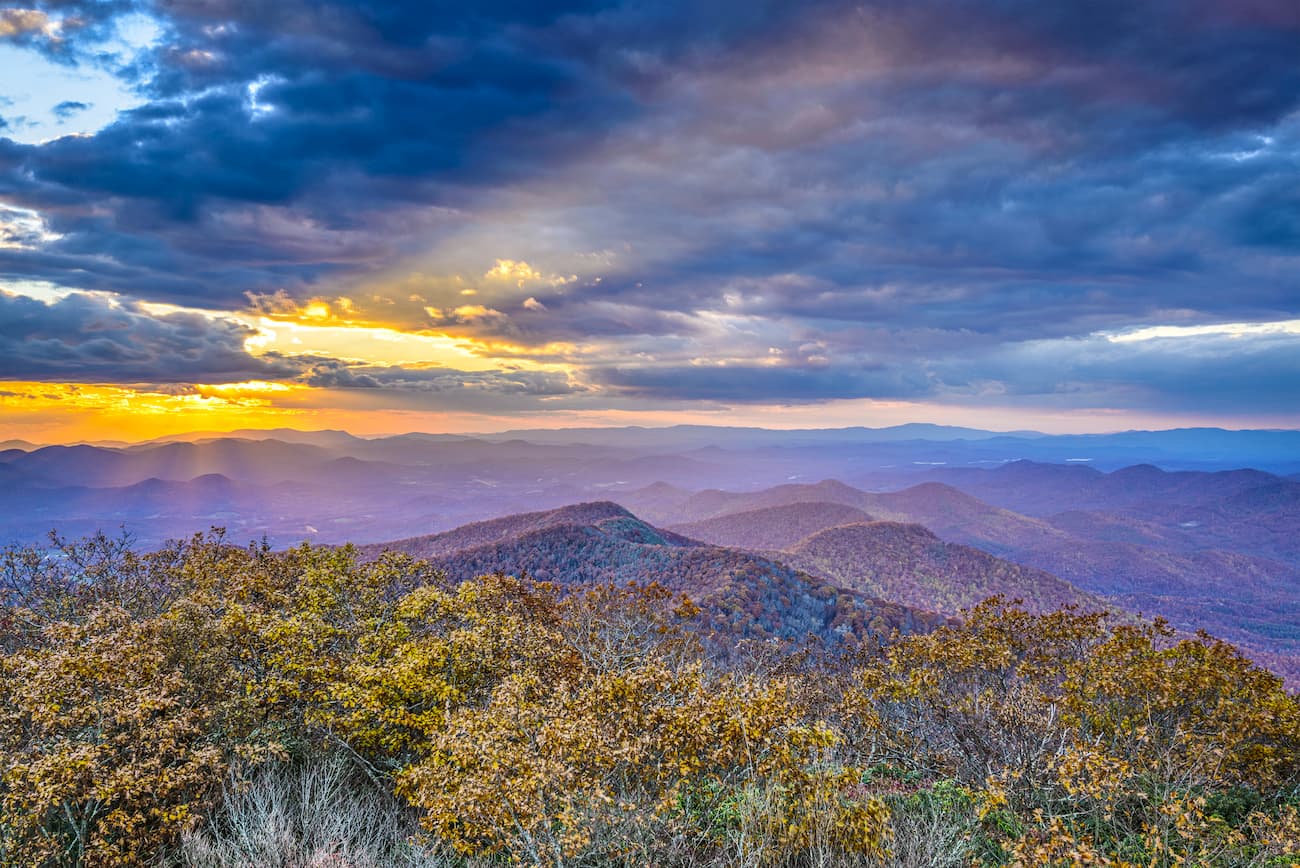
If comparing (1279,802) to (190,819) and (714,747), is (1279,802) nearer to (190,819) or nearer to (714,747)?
(714,747)

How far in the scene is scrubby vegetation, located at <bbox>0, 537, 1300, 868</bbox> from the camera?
785 cm

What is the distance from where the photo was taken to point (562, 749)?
26.8 ft

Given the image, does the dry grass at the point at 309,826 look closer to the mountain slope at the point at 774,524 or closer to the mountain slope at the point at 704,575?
the mountain slope at the point at 704,575

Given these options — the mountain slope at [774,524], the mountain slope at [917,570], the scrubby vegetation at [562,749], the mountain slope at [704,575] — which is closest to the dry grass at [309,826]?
the scrubby vegetation at [562,749]

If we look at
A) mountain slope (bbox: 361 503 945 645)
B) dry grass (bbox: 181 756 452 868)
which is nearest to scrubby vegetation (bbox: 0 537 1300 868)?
dry grass (bbox: 181 756 452 868)

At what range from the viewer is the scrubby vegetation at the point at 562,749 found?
785 centimetres

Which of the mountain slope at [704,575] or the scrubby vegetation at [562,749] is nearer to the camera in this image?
the scrubby vegetation at [562,749]

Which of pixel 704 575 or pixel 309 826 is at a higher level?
pixel 309 826

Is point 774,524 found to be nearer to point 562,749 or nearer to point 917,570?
point 917,570

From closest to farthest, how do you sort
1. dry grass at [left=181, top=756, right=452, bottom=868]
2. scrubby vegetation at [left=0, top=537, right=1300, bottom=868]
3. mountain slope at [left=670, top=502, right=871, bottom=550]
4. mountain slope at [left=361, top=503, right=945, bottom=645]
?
scrubby vegetation at [left=0, top=537, right=1300, bottom=868] → dry grass at [left=181, top=756, right=452, bottom=868] → mountain slope at [left=361, top=503, right=945, bottom=645] → mountain slope at [left=670, top=502, right=871, bottom=550]

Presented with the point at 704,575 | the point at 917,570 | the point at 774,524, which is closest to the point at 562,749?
the point at 704,575

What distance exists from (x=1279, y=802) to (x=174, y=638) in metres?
21.2

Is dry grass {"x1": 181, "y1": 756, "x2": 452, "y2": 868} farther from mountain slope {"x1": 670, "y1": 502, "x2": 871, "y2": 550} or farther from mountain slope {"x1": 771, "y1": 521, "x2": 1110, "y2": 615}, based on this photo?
mountain slope {"x1": 670, "y1": 502, "x2": 871, "y2": 550}

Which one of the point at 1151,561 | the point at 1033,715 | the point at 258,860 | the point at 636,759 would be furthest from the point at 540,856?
the point at 1151,561
